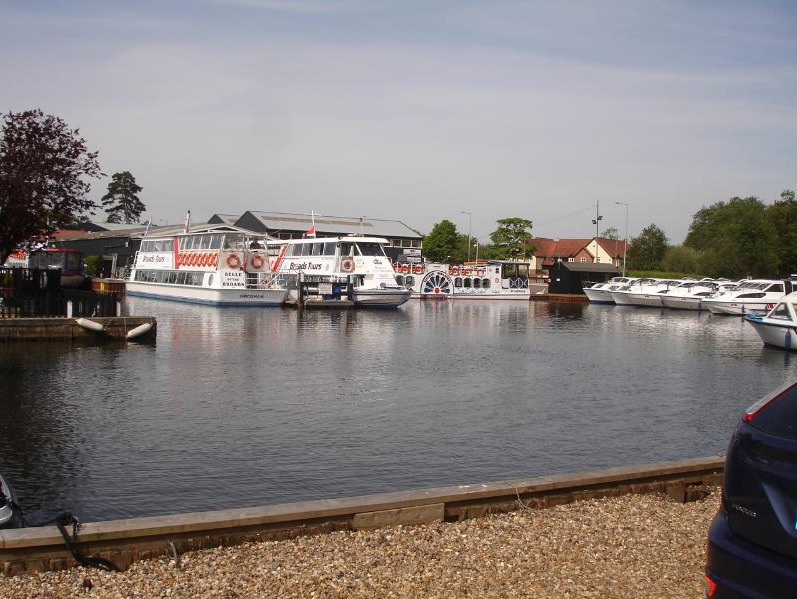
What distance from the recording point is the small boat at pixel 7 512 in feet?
24.9

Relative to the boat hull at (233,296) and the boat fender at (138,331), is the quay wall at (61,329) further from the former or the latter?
the boat hull at (233,296)

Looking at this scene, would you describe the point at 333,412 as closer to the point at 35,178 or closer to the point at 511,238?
the point at 35,178

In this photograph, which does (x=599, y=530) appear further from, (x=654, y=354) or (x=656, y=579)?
(x=654, y=354)

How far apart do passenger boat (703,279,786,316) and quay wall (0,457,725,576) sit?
180 ft

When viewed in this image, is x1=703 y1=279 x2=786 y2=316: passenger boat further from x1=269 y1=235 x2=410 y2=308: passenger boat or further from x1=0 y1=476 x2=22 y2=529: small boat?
x1=0 y1=476 x2=22 y2=529: small boat

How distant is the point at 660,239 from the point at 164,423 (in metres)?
102

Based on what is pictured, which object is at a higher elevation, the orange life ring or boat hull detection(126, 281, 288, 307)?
the orange life ring

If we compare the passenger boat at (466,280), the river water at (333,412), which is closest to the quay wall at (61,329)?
the river water at (333,412)

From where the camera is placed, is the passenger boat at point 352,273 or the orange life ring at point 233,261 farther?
the passenger boat at point 352,273

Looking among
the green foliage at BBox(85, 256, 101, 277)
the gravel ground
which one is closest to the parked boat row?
the green foliage at BBox(85, 256, 101, 277)

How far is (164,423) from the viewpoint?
53.9 ft

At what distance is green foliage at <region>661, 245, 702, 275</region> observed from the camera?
323ft

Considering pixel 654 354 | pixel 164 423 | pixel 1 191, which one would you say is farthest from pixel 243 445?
pixel 654 354

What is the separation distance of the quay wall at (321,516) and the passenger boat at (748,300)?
54742mm
